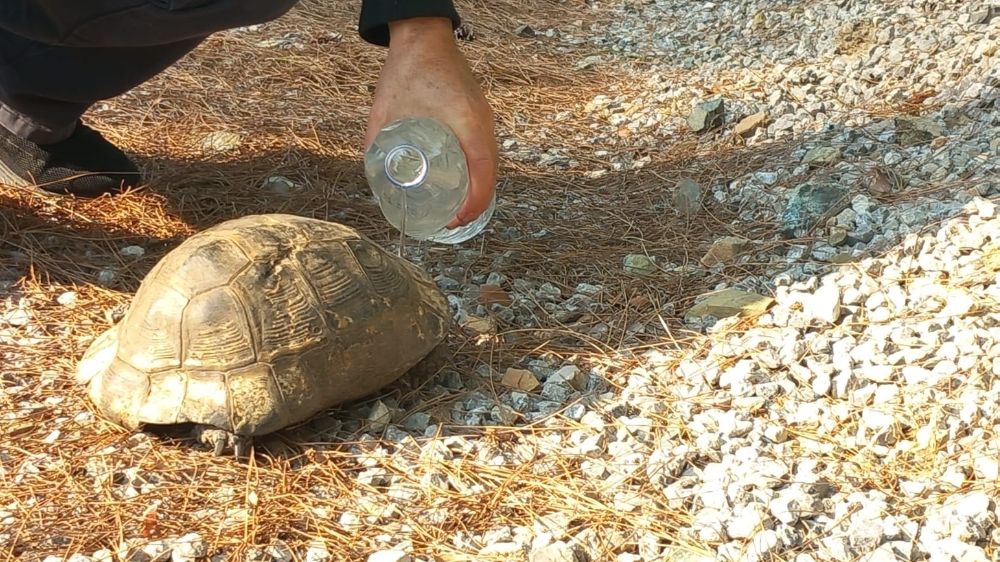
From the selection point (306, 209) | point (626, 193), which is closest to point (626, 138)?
point (626, 193)

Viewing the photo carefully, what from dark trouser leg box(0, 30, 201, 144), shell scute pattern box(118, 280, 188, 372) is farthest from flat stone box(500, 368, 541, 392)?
dark trouser leg box(0, 30, 201, 144)

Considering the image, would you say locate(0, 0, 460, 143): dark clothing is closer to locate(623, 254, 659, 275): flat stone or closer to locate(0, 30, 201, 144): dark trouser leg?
locate(0, 30, 201, 144): dark trouser leg

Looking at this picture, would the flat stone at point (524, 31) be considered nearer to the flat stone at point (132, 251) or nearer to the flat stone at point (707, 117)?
the flat stone at point (707, 117)

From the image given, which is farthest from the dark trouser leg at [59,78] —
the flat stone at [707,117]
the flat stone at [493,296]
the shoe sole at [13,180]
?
the flat stone at [707,117]

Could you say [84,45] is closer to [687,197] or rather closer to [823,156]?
[687,197]

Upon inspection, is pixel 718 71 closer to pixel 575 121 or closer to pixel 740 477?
pixel 575 121

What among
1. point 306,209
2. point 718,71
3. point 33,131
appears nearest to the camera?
point 33,131

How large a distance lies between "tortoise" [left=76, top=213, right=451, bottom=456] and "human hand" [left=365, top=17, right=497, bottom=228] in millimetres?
379

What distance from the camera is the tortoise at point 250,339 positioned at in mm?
2287

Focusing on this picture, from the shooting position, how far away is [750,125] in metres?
4.33

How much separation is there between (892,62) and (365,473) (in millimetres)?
3864

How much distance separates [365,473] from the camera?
2.24m

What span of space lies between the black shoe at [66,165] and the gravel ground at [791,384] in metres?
0.39

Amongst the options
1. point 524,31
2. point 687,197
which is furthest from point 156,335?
point 524,31
